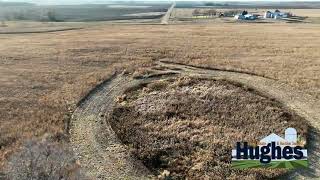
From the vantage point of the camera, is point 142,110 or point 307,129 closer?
point 307,129

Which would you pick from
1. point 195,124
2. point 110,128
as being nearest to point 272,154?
point 195,124

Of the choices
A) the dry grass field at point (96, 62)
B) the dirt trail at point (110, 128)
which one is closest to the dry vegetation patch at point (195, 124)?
the dirt trail at point (110, 128)

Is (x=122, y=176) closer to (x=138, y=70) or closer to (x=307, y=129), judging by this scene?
(x=307, y=129)

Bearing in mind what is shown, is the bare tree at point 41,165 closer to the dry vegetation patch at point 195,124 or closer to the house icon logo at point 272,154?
the dry vegetation patch at point 195,124

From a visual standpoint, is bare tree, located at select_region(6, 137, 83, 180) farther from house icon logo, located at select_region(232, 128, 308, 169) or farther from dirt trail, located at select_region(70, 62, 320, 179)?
house icon logo, located at select_region(232, 128, 308, 169)

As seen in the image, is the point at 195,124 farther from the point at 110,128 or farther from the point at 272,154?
the point at 272,154

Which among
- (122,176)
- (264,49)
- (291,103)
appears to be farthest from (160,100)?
(264,49)

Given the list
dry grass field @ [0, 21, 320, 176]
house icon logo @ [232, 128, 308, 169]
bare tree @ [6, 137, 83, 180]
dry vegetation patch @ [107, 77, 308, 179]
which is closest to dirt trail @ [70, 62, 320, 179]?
house icon logo @ [232, 128, 308, 169]
